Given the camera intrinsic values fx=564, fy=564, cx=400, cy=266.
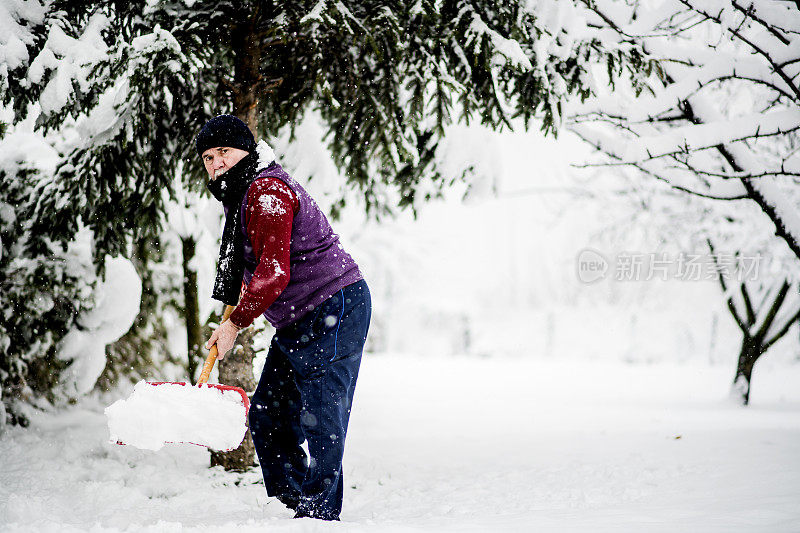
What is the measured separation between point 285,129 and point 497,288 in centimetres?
3867

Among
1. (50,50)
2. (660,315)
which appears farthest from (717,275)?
(660,315)

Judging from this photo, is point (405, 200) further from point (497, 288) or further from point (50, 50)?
point (497, 288)

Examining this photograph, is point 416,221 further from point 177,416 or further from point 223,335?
point 177,416

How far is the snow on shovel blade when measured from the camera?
2.16 metres

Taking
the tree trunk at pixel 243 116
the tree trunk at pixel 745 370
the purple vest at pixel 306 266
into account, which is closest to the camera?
the purple vest at pixel 306 266

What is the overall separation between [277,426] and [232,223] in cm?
91

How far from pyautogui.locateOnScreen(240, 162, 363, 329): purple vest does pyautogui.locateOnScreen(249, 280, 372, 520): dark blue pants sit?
44 mm

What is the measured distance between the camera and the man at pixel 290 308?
2166mm

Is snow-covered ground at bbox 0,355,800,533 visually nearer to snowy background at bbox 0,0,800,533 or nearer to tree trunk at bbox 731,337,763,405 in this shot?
snowy background at bbox 0,0,800,533

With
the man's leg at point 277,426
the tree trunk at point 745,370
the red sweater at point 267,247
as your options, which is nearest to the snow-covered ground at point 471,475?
the man's leg at point 277,426

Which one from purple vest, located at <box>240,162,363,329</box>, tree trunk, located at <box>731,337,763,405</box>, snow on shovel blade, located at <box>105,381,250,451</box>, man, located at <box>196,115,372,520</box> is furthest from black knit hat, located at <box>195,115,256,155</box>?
tree trunk, located at <box>731,337,763,405</box>

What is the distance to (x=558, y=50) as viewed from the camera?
349cm

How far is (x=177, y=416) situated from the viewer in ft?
7.20

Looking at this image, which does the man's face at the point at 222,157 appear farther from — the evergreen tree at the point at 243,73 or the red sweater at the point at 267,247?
the evergreen tree at the point at 243,73
